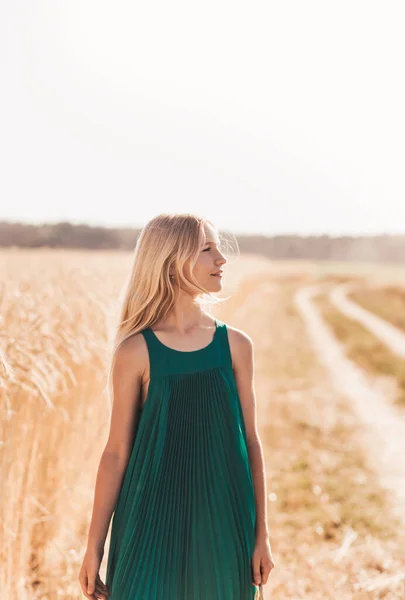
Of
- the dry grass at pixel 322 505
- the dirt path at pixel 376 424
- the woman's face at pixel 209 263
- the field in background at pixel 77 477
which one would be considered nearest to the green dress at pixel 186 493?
the woman's face at pixel 209 263

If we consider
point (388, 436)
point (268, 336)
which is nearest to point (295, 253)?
point (268, 336)

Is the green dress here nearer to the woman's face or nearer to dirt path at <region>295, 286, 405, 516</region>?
the woman's face

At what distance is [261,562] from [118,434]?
24.4 inches

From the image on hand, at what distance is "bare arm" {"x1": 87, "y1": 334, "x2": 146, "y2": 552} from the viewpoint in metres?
2.17

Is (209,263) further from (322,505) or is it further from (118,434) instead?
(322,505)

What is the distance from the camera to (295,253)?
8050 centimetres

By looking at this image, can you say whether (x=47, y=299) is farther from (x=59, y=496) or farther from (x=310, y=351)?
(x=310, y=351)

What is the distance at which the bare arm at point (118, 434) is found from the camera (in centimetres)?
217

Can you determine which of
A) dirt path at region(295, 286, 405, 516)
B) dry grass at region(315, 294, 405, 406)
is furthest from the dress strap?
dry grass at region(315, 294, 405, 406)

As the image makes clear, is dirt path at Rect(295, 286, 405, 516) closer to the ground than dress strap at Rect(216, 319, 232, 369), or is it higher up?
closer to the ground

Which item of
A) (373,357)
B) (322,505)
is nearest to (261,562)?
(322,505)

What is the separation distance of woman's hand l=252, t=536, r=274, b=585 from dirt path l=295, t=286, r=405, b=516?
151 inches

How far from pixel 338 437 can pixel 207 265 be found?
20.0 ft

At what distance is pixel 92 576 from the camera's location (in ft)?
7.22
